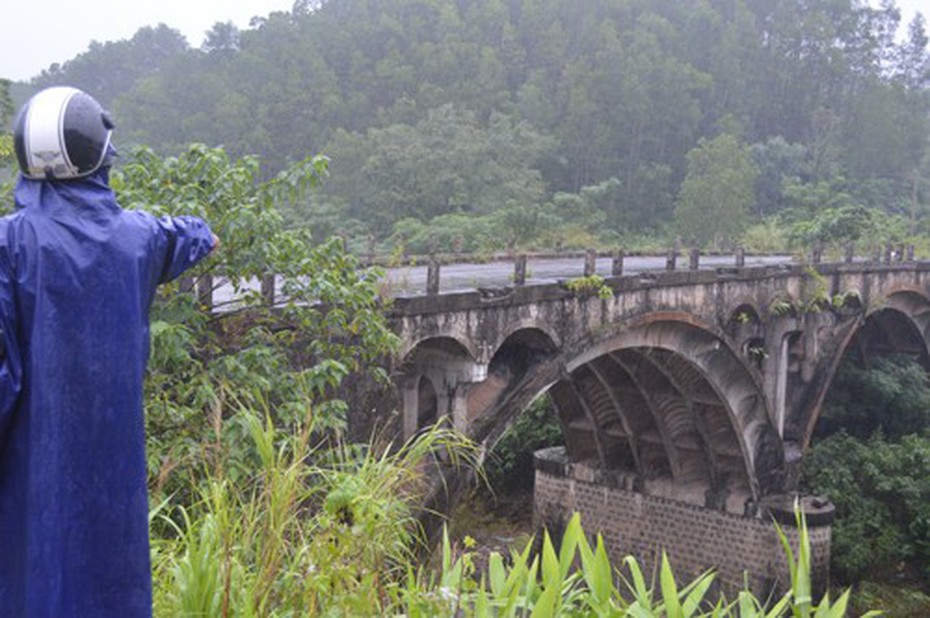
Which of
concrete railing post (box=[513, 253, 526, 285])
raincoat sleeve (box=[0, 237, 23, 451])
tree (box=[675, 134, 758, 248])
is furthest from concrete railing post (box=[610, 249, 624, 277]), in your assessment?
tree (box=[675, 134, 758, 248])

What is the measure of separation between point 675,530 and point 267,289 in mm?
15518

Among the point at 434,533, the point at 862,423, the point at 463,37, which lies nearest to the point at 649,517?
the point at 862,423

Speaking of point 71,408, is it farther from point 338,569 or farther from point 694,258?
point 694,258

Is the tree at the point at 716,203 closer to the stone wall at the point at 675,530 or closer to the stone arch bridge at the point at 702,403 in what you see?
the stone arch bridge at the point at 702,403

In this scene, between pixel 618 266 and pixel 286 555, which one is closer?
pixel 286 555

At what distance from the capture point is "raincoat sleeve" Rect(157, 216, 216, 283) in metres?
2.68

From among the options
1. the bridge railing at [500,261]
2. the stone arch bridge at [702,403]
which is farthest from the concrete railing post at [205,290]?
the stone arch bridge at [702,403]

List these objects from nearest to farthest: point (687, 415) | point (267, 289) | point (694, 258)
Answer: point (267, 289) → point (694, 258) → point (687, 415)

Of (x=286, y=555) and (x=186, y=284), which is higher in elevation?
(x=186, y=284)

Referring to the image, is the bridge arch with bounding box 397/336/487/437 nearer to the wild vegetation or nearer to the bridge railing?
the bridge railing

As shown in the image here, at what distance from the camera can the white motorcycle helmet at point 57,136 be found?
2412 mm

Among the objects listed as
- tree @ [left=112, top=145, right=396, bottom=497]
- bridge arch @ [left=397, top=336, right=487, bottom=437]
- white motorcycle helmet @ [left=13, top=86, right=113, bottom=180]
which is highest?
white motorcycle helmet @ [left=13, top=86, right=113, bottom=180]

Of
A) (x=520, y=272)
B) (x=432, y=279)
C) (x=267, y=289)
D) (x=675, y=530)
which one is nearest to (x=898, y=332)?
(x=675, y=530)

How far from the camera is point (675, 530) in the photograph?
20.0 m
